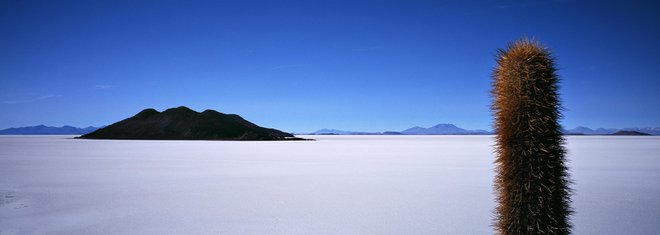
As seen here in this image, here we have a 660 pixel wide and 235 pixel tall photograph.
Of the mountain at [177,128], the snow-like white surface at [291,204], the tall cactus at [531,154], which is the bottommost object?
the snow-like white surface at [291,204]

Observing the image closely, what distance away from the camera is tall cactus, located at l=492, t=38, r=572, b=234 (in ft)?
9.39

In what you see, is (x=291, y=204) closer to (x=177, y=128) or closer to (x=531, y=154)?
(x=531, y=154)

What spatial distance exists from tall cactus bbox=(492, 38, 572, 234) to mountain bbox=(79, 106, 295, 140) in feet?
364

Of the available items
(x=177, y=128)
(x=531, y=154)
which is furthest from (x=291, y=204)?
(x=177, y=128)

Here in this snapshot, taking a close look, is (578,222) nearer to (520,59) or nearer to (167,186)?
(520,59)

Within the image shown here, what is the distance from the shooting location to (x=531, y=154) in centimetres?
288

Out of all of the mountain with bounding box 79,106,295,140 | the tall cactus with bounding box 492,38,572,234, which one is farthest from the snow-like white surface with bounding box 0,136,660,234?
the mountain with bounding box 79,106,295,140

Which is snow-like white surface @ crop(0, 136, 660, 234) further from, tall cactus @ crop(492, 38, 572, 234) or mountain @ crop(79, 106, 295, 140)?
mountain @ crop(79, 106, 295, 140)

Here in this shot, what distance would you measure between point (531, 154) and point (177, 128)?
133729 millimetres

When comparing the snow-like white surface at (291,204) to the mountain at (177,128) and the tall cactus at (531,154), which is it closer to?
the tall cactus at (531,154)

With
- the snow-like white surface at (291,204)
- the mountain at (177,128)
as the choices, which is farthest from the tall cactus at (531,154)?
the mountain at (177,128)

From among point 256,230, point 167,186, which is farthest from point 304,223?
point 167,186

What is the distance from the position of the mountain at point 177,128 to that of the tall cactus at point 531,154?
11109cm

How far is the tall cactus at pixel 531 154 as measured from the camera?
9.39ft
